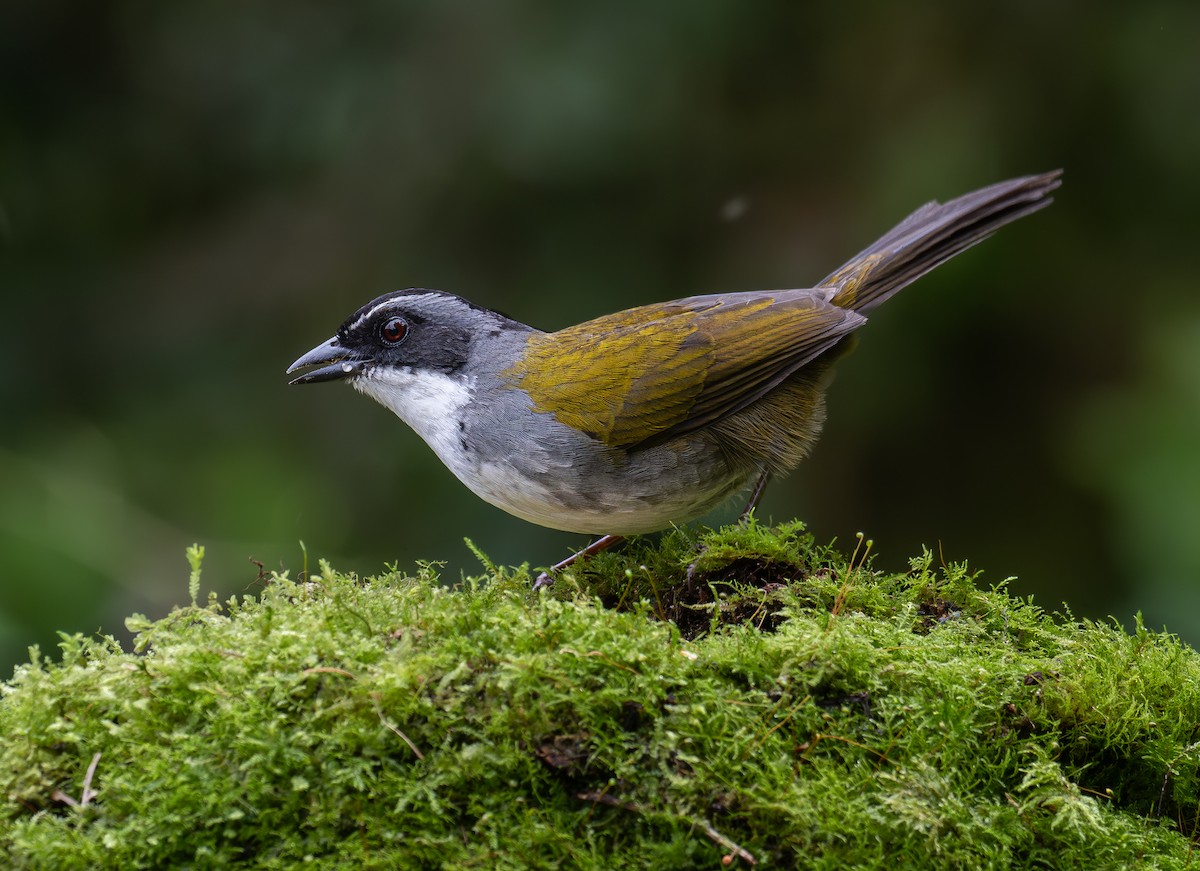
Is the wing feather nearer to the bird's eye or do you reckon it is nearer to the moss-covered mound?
the bird's eye

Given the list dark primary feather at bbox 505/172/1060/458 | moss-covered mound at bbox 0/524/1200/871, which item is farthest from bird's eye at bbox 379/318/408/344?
moss-covered mound at bbox 0/524/1200/871

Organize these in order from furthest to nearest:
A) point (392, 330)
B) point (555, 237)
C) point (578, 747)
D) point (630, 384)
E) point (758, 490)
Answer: point (555, 237), point (392, 330), point (758, 490), point (630, 384), point (578, 747)

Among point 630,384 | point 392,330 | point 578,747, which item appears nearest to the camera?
point 578,747

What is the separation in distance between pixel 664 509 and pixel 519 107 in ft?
9.06

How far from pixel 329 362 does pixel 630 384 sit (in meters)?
1.29

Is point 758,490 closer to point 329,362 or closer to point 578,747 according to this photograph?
point 329,362

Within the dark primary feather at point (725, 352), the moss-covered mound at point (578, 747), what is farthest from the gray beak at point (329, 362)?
the moss-covered mound at point (578, 747)

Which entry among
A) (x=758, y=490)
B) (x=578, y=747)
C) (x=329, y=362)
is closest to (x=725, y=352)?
(x=758, y=490)

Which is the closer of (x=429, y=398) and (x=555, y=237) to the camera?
(x=429, y=398)

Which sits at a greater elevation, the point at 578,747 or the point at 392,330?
the point at 392,330

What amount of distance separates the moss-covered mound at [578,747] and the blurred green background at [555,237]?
9.59ft

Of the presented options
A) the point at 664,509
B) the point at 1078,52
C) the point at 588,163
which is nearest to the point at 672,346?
the point at 664,509

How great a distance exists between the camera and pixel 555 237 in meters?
6.07

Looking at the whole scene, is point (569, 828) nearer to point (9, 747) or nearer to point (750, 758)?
point (750, 758)
